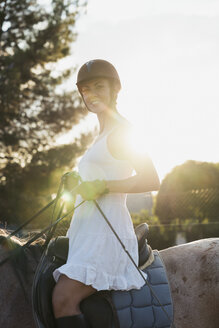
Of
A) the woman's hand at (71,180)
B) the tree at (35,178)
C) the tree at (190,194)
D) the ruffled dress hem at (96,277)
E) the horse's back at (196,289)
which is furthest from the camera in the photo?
the tree at (35,178)

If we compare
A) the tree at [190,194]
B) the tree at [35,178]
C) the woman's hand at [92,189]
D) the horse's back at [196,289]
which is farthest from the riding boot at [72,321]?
the tree at [35,178]

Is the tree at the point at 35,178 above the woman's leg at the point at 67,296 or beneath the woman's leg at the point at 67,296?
beneath

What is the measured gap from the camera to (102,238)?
78.6 inches

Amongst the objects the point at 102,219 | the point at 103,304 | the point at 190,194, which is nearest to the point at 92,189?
the point at 102,219

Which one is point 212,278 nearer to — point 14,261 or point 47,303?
point 47,303

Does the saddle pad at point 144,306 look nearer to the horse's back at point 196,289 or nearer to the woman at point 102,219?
the woman at point 102,219

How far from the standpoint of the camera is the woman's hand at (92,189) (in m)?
1.98

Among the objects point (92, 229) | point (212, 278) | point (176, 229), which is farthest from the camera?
point (176, 229)

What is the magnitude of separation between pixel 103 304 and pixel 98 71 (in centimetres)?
148

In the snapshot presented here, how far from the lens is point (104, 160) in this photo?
6.77 ft

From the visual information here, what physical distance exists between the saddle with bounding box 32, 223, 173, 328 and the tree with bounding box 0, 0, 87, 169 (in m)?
10.8

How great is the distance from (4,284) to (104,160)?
1124 mm

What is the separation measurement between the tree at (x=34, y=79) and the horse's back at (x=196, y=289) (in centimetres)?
1071

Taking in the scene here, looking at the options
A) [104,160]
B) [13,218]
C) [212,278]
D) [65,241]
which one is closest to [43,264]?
[65,241]
